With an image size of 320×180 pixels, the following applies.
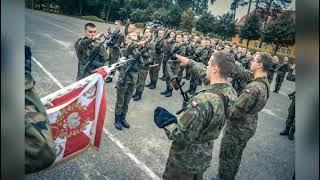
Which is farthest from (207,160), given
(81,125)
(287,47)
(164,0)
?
(164,0)

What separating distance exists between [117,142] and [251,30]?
1.57m

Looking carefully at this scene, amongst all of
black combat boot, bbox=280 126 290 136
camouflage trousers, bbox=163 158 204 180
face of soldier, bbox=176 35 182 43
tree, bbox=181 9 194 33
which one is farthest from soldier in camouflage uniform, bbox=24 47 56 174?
black combat boot, bbox=280 126 290 136

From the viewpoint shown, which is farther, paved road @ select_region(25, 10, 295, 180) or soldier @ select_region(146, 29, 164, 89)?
soldier @ select_region(146, 29, 164, 89)

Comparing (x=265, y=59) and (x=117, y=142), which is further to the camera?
(x=117, y=142)

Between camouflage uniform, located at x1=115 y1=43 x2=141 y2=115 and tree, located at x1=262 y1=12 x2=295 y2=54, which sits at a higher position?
tree, located at x1=262 y1=12 x2=295 y2=54

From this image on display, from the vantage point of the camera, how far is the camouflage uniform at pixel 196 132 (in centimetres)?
185

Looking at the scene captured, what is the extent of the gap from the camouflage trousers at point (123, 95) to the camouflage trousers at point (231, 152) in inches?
47.5

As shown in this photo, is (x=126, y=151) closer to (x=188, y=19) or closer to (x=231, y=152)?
(x=231, y=152)

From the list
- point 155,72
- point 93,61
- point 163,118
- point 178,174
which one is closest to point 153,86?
point 155,72

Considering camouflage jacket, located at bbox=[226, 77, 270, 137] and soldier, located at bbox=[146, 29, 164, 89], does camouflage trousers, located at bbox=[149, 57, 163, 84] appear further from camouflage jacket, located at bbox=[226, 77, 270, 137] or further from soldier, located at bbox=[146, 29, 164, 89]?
camouflage jacket, located at bbox=[226, 77, 270, 137]

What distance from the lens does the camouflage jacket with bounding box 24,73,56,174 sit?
128cm

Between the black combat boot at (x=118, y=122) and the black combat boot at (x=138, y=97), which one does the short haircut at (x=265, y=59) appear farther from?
the black combat boot at (x=138, y=97)

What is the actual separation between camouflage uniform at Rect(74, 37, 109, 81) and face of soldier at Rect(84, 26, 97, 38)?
0.08 m

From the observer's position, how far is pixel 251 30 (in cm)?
255
